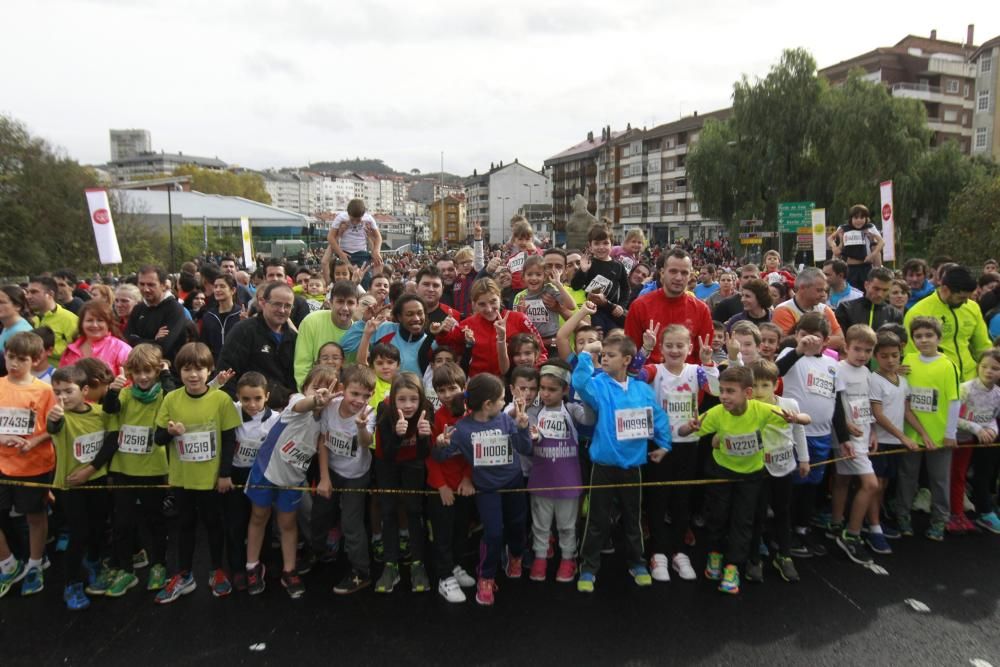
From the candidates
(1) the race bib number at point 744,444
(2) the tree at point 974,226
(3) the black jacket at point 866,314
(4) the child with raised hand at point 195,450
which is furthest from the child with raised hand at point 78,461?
(2) the tree at point 974,226

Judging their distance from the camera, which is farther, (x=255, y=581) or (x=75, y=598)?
(x=255, y=581)

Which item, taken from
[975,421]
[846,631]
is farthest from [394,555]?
[975,421]

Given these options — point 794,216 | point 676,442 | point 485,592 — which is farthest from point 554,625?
point 794,216

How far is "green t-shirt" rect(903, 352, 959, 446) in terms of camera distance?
509cm

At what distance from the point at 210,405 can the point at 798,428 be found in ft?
13.7

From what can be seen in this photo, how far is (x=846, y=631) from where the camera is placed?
12.7 ft

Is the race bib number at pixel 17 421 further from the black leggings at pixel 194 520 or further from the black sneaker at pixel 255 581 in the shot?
the black sneaker at pixel 255 581

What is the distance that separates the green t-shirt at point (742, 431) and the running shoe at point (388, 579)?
242 centimetres

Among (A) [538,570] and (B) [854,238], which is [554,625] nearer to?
(A) [538,570]

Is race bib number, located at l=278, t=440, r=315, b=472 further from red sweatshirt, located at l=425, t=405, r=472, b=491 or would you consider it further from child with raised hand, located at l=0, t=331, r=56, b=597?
child with raised hand, located at l=0, t=331, r=56, b=597

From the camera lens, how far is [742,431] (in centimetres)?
445

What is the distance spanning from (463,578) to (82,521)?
2.62 m

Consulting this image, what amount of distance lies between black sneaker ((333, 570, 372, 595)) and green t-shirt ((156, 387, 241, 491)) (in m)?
1.12

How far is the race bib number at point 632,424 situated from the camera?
174 inches
